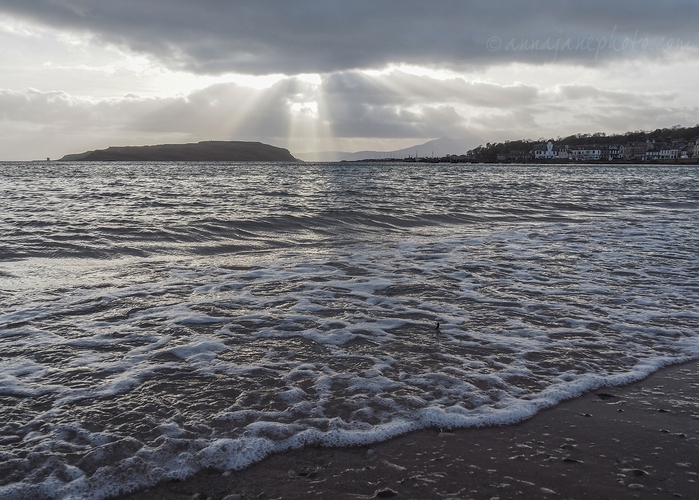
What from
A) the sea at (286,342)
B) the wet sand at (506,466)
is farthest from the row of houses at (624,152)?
the wet sand at (506,466)

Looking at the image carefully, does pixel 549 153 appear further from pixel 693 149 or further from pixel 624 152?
pixel 693 149

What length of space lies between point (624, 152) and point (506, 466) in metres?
188

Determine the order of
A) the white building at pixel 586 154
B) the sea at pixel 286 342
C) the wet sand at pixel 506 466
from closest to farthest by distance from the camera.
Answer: the wet sand at pixel 506 466 → the sea at pixel 286 342 → the white building at pixel 586 154

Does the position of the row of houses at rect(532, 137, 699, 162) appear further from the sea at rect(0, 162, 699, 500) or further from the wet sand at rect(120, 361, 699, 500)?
the wet sand at rect(120, 361, 699, 500)

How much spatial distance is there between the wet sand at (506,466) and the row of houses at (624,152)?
164m

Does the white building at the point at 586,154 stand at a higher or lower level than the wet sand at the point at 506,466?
Answer: higher

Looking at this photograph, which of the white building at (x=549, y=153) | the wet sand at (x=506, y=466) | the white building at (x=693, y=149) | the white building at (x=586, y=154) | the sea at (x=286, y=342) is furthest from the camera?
the white building at (x=549, y=153)

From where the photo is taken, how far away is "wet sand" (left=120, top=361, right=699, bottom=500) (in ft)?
8.36

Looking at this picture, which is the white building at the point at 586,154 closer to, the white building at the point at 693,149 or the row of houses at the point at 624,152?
the row of houses at the point at 624,152

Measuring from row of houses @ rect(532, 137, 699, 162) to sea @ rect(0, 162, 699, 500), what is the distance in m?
160

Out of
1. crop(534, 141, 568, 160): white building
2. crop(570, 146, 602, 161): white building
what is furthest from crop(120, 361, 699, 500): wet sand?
crop(534, 141, 568, 160): white building

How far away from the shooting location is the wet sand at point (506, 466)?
2.55m

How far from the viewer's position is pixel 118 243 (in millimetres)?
10195

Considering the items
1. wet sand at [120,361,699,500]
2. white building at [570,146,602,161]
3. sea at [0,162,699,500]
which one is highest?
white building at [570,146,602,161]
